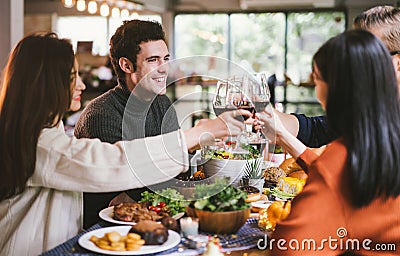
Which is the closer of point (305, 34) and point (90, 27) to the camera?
point (305, 34)

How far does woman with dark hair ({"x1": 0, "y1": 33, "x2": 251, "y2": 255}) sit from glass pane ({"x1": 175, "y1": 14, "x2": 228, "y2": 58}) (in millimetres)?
8637

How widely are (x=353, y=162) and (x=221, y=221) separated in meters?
0.43

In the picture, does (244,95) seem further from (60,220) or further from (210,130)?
(60,220)

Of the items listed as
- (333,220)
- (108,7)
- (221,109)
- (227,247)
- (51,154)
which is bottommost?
(227,247)

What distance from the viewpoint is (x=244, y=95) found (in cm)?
184

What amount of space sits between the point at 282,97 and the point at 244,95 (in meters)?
8.34

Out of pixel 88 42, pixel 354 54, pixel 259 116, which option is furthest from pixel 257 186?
pixel 88 42

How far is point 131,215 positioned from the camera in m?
1.79

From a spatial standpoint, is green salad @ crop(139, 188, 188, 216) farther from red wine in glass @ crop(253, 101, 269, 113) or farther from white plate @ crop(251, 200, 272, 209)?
red wine in glass @ crop(253, 101, 269, 113)

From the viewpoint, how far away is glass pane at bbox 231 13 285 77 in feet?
33.0

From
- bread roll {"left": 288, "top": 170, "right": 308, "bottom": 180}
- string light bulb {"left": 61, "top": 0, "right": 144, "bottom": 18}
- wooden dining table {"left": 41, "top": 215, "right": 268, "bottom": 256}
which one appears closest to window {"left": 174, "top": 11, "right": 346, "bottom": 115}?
string light bulb {"left": 61, "top": 0, "right": 144, "bottom": 18}

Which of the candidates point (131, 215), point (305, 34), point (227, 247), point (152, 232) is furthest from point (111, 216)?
point (305, 34)

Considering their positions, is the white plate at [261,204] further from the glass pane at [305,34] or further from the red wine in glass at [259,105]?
the glass pane at [305,34]

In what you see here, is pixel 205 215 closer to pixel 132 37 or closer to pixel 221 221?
pixel 221 221
